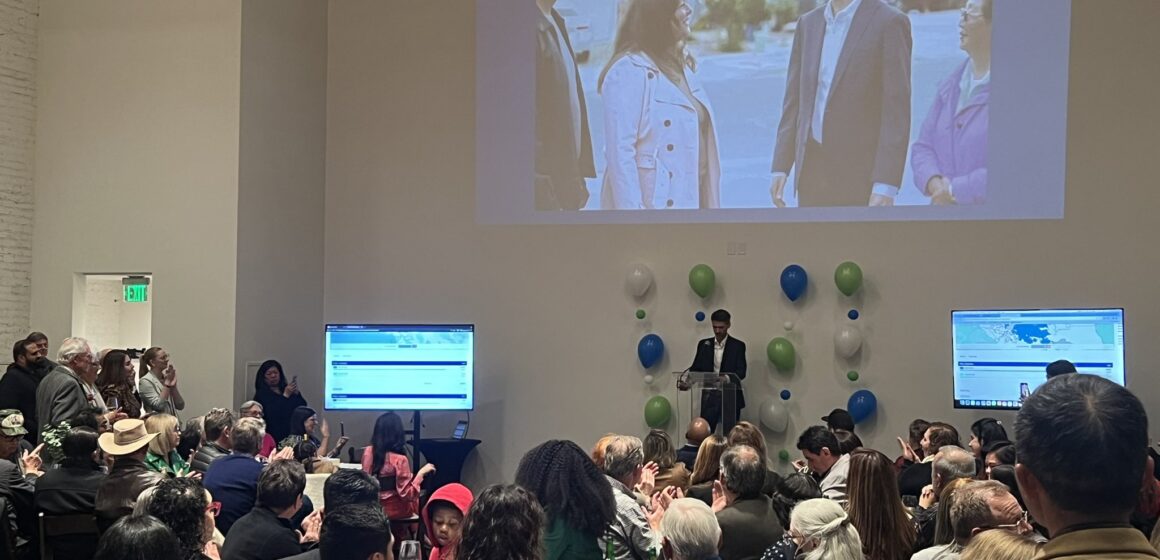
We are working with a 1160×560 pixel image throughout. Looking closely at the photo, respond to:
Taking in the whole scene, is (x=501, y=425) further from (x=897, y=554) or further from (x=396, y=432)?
(x=897, y=554)

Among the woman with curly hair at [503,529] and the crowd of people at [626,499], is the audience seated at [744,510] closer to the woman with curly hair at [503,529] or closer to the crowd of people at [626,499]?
the crowd of people at [626,499]

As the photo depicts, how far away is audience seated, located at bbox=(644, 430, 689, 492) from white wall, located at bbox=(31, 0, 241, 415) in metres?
4.11

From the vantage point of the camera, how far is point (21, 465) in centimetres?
552

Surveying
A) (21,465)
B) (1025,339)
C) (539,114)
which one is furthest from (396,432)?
(1025,339)

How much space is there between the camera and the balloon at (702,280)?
8617mm

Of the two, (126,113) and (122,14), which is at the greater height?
(122,14)

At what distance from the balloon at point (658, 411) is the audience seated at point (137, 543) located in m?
6.22

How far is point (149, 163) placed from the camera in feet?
27.4

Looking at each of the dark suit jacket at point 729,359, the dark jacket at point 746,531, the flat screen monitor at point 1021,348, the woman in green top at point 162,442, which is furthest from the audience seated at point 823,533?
the dark suit jacket at point 729,359

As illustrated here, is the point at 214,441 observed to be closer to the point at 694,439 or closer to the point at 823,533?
the point at 694,439

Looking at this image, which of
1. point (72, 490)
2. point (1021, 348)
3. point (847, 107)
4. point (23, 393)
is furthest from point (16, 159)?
point (1021, 348)

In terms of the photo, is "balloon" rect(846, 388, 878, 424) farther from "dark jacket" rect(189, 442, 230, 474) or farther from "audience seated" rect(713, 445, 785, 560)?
"dark jacket" rect(189, 442, 230, 474)

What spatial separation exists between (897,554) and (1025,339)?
462 centimetres

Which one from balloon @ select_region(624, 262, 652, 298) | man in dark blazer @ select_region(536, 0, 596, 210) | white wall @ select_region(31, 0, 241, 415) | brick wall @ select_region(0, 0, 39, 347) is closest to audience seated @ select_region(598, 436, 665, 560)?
balloon @ select_region(624, 262, 652, 298)
